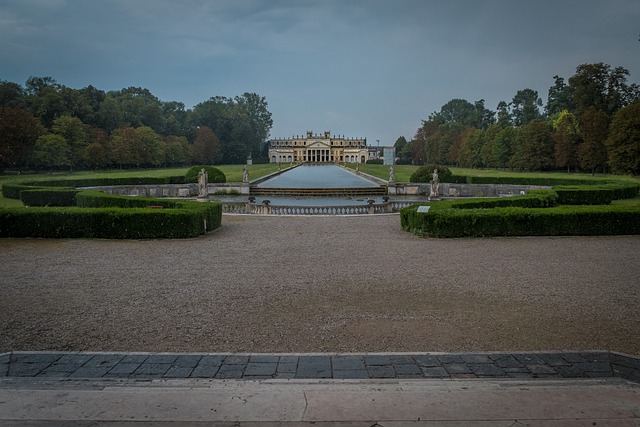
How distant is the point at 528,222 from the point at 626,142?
82.4ft

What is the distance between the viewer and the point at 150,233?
11906 millimetres

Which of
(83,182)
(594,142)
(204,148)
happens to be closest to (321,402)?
(83,182)

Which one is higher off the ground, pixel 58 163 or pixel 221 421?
pixel 58 163

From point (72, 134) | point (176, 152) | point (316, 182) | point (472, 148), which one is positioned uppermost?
point (72, 134)

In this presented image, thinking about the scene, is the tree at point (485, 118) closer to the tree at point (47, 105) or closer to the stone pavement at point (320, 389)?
the tree at point (47, 105)

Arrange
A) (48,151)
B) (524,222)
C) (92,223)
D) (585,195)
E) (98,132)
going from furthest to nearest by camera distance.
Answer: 1. (98,132)
2. (48,151)
3. (585,195)
4. (524,222)
5. (92,223)

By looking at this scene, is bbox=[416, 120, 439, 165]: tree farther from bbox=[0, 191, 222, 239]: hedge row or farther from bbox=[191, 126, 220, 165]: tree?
bbox=[0, 191, 222, 239]: hedge row

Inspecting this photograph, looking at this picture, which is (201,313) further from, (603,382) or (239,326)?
(603,382)

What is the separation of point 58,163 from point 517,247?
140ft

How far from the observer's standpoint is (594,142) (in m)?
36.9

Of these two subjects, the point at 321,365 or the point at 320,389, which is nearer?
the point at 320,389

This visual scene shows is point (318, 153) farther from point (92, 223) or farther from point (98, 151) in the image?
point (92, 223)

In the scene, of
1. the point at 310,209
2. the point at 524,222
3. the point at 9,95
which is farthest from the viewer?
the point at 9,95

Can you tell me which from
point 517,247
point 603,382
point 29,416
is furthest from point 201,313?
point 517,247
